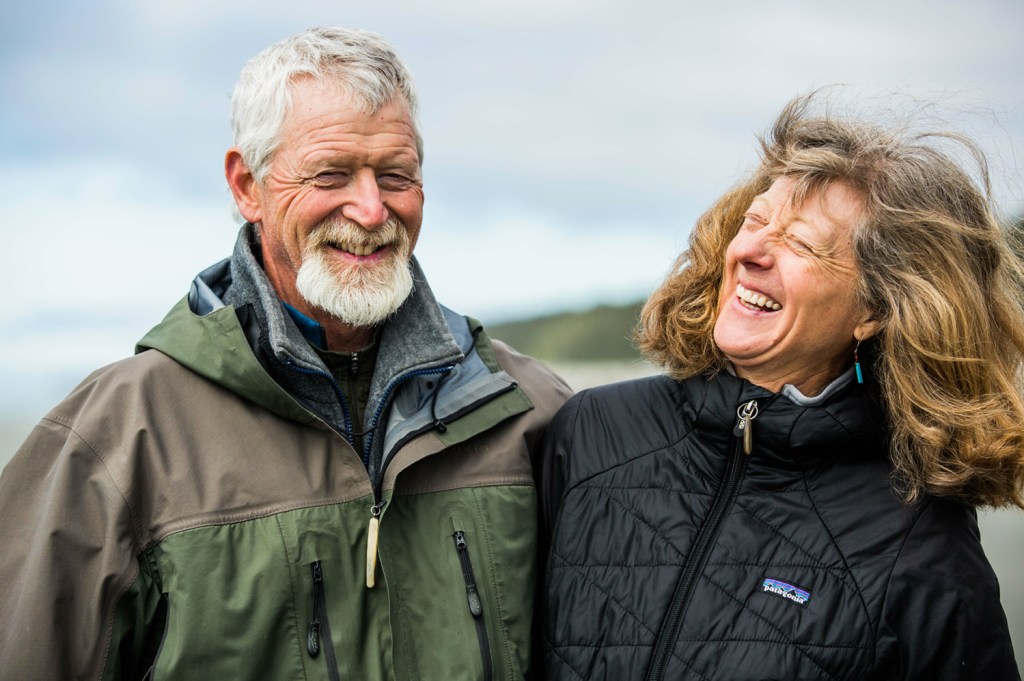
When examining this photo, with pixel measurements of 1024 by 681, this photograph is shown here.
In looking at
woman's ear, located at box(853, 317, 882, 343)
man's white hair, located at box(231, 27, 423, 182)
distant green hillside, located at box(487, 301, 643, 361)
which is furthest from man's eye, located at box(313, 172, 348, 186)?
distant green hillside, located at box(487, 301, 643, 361)

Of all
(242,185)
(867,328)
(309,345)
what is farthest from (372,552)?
(867,328)

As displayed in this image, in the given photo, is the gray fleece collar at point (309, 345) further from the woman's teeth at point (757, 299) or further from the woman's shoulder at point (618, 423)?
the woman's teeth at point (757, 299)

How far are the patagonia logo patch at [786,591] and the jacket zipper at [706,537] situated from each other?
164 millimetres

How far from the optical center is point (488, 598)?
276cm

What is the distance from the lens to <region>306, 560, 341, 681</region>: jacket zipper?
2535mm

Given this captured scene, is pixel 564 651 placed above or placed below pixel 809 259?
below

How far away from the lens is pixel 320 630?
Answer: 256 centimetres

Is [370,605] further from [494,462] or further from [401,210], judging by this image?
[401,210]

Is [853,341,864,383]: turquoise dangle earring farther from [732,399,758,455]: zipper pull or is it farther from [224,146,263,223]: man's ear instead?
[224,146,263,223]: man's ear

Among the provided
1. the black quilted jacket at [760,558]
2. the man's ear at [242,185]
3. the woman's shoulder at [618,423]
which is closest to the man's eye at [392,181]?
the man's ear at [242,185]

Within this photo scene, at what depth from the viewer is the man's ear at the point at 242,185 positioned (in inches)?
116

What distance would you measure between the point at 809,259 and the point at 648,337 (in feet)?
2.08

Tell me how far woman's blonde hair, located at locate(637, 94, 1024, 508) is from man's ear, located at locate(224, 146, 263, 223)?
149 cm

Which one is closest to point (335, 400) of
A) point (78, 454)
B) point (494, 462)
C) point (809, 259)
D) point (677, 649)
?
point (494, 462)
